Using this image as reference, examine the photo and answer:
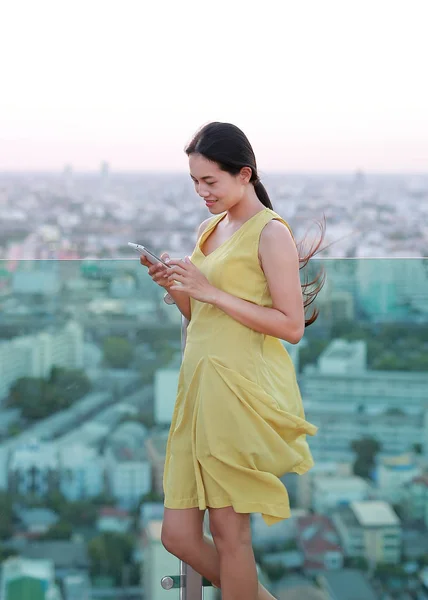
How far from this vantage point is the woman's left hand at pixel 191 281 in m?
1.86

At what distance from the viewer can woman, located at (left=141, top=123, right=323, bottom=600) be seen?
1881 millimetres

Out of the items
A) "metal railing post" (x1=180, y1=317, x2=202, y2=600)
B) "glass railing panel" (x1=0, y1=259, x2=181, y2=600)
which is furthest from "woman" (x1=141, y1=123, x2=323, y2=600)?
"glass railing panel" (x1=0, y1=259, x2=181, y2=600)

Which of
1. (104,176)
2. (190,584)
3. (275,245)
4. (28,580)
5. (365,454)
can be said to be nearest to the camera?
(275,245)

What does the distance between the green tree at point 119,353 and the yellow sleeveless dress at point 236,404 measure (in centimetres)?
71

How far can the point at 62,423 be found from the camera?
8.83 ft

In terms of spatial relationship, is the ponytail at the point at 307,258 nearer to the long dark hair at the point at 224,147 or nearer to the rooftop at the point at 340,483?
the long dark hair at the point at 224,147

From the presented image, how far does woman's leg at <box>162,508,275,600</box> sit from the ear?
2.52 ft

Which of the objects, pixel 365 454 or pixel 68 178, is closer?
pixel 365 454

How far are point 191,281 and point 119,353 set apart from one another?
0.87 meters

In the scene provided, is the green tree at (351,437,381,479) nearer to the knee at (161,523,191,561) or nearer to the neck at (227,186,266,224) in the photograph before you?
the knee at (161,523,191,561)

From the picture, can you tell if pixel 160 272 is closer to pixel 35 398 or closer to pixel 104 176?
pixel 35 398

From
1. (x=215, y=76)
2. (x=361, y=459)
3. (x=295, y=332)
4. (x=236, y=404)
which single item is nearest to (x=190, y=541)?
(x=236, y=404)

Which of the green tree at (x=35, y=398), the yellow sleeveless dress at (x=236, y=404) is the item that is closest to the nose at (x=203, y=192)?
the yellow sleeveless dress at (x=236, y=404)

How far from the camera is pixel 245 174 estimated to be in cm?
194
